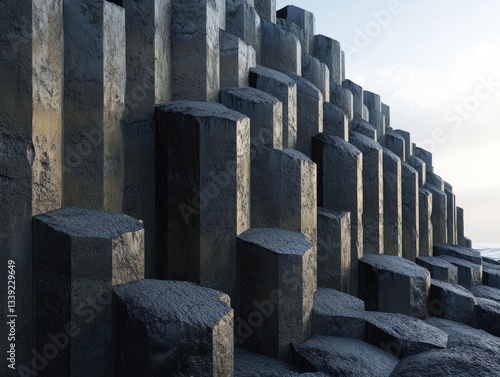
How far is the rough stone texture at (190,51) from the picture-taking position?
2182mm

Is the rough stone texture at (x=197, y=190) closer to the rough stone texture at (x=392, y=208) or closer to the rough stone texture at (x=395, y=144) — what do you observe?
the rough stone texture at (x=392, y=208)

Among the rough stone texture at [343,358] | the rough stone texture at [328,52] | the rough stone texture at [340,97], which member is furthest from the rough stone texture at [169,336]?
the rough stone texture at [328,52]

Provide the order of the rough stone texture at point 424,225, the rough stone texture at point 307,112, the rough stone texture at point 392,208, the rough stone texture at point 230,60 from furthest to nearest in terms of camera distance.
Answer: the rough stone texture at point 424,225
the rough stone texture at point 392,208
the rough stone texture at point 307,112
the rough stone texture at point 230,60

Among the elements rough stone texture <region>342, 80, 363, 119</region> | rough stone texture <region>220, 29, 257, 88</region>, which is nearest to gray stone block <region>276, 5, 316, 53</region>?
rough stone texture <region>342, 80, 363, 119</region>

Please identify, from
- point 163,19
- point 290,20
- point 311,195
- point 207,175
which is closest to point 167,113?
point 207,175

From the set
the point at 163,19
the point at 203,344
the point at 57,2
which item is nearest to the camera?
the point at 203,344

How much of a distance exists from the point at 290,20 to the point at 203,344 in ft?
9.51

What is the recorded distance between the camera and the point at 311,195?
240 cm

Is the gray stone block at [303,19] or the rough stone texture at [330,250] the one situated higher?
the gray stone block at [303,19]

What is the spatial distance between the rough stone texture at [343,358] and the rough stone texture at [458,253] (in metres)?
2.65

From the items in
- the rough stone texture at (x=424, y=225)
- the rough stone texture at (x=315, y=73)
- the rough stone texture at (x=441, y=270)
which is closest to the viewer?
the rough stone texture at (x=315, y=73)

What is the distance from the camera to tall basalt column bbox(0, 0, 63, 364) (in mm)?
1482

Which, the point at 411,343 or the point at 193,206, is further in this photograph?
the point at 411,343

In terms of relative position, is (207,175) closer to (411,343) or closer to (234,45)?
(234,45)
